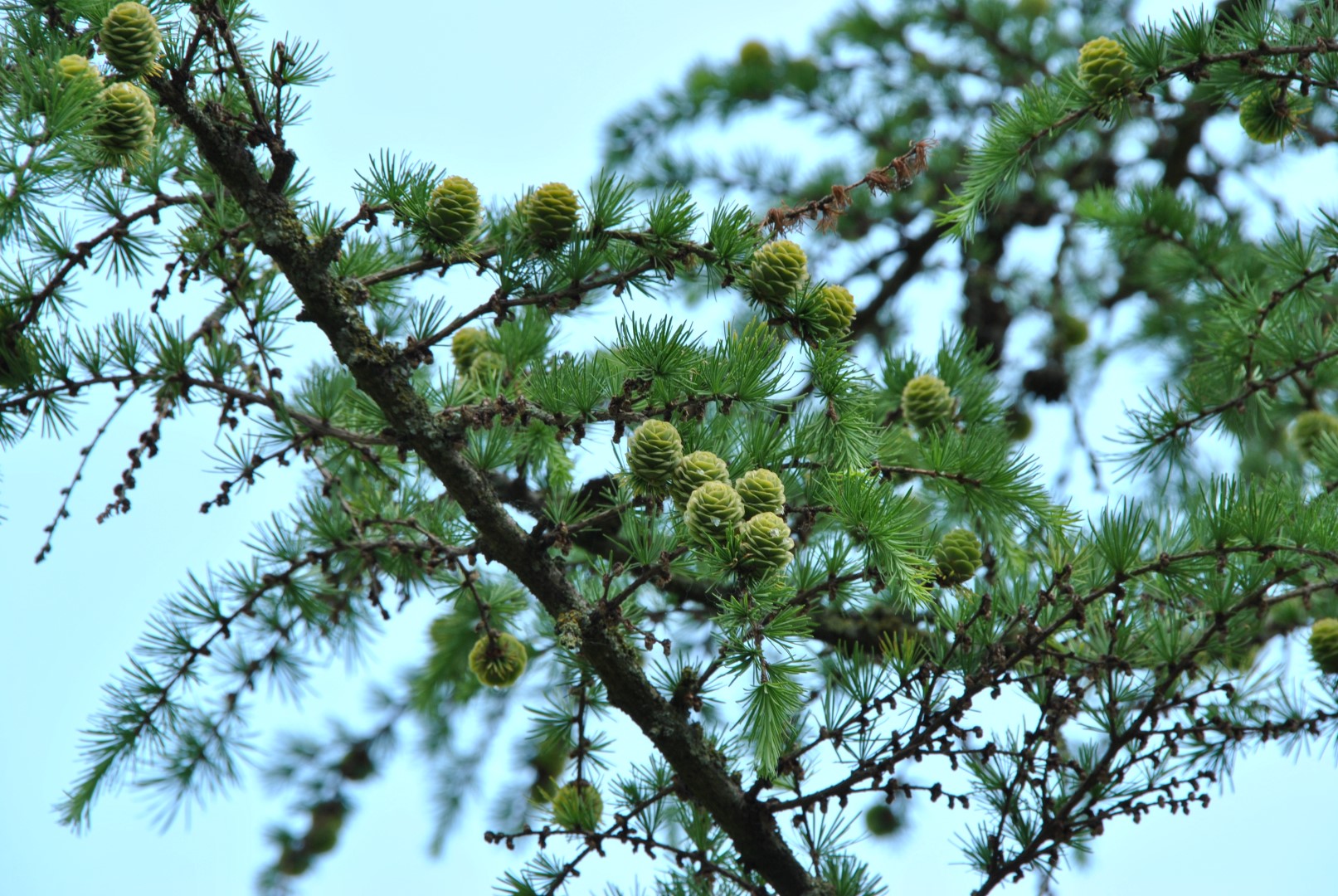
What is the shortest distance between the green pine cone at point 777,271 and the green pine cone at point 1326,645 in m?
0.74

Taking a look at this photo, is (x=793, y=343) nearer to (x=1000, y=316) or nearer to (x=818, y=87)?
(x=1000, y=316)

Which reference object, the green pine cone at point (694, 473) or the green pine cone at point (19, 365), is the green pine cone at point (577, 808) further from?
the green pine cone at point (19, 365)

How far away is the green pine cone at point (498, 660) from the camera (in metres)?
1.25

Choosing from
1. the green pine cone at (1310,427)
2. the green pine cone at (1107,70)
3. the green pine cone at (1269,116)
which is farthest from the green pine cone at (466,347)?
the green pine cone at (1310,427)

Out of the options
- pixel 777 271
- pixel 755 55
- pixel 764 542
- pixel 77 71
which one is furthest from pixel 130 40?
pixel 755 55

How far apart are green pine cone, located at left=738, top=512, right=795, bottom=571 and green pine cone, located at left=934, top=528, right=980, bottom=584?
30cm

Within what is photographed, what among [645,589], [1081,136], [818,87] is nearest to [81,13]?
[645,589]

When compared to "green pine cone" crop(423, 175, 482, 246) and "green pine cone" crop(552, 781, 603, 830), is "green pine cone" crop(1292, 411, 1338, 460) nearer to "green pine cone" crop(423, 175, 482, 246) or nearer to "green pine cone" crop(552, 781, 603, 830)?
"green pine cone" crop(552, 781, 603, 830)

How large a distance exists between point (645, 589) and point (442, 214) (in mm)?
745

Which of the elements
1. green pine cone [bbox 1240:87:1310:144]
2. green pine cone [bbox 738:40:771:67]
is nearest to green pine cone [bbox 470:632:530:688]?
green pine cone [bbox 1240:87:1310:144]

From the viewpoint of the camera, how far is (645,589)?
63.2 inches

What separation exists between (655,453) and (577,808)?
1.38ft

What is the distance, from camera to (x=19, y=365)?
1082 mm

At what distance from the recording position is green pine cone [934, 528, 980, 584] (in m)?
1.16
